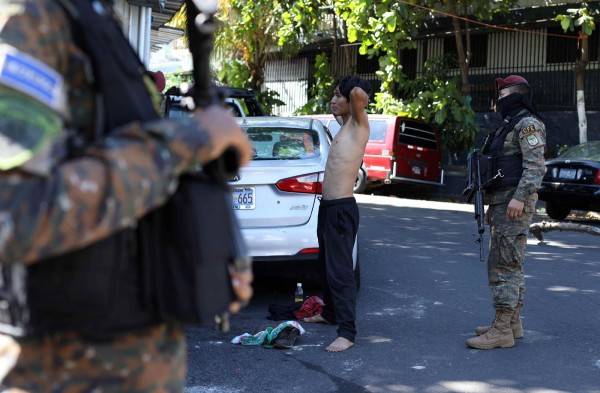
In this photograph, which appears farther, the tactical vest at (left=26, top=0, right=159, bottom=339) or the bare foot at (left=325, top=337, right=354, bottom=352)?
the bare foot at (left=325, top=337, right=354, bottom=352)

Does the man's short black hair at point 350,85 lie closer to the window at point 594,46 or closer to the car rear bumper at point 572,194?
the car rear bumper at point 572,194

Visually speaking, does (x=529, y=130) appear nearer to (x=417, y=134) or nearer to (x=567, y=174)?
(x=567, y=174)

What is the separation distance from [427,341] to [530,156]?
1493 millimetres

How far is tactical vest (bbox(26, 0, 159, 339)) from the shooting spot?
5.37 feet

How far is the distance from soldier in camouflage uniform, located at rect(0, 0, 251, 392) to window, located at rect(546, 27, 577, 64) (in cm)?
2155

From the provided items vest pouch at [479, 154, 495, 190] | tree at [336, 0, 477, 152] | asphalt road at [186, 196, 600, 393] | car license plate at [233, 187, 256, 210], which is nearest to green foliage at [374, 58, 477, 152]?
tree at [336, 0, 477, 152]

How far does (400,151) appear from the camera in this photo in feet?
63.6

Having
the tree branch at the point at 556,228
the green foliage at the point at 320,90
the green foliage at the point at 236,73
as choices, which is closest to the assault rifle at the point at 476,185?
the tree branch at the point at 556,228

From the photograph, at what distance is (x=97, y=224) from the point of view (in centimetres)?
157

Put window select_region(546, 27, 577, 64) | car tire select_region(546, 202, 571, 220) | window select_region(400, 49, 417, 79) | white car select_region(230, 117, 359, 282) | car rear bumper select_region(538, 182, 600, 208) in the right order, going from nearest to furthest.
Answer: white car select_region(230, 117, 359, 282) → car rear bumper select_region(538, 182, 600, 208) → car tire select_region(546, 202, 571, 220) → window select_region(546, 27, 577, 64) → window select_region(400, 49, 417, 79)

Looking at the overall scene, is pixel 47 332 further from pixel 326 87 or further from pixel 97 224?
pixel 326 87

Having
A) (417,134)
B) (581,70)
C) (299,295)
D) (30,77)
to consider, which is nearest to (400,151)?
(417,134)

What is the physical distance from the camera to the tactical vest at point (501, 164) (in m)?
5.87

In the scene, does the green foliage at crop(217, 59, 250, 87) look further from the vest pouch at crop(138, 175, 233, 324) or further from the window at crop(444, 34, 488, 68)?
the vest pouch at crop(138, 175, 233, 324)
